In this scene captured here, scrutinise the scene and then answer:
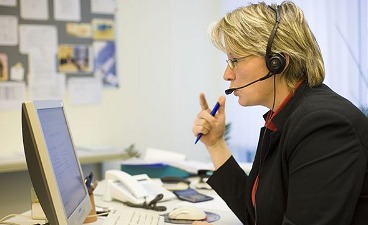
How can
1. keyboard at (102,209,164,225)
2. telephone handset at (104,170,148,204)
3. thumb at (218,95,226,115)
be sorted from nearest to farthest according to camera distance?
keyboard at (102,209,164,225)
thumb at (218,95,226,115)
telephone handset at (104,170,148,204)

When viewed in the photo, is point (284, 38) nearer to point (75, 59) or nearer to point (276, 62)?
point (276, 62)

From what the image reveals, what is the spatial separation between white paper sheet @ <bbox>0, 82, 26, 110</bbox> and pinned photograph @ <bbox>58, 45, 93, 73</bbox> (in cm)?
27

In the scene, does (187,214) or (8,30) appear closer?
(187,214)

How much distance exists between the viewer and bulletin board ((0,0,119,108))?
9.00 feet

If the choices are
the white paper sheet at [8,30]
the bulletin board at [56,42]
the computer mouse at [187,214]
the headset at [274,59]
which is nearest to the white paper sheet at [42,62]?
the bulletin board at [56,42]

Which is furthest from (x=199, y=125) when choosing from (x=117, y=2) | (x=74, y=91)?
(x=117, y=2)

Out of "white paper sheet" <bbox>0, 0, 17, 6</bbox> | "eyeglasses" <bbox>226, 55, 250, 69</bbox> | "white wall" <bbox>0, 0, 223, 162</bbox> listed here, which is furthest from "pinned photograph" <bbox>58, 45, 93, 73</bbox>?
"eyeglasses" <bbox>226, 55, 250, 69</bbox>

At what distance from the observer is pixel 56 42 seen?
2879mm

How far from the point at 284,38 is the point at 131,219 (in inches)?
27.9

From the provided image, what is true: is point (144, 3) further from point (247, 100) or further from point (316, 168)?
point (316, 168)

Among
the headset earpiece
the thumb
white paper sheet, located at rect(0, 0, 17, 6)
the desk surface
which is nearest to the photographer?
the headset earpiece

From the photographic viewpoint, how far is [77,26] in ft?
9.65

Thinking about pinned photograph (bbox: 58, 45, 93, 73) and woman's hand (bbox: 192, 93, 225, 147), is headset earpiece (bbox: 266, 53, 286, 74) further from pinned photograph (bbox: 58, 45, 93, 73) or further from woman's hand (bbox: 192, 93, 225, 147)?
pinned photograph (bbox: 58, 45, 93, 73)

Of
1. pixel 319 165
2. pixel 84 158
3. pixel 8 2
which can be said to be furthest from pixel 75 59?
pixel 319 165
